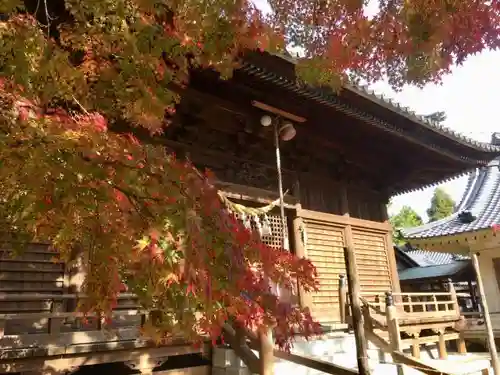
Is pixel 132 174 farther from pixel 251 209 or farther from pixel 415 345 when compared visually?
pixel 415 345

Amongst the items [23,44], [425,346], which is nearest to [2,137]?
[23,44]

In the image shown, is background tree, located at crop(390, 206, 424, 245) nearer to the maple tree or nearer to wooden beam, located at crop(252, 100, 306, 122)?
wooden beam, located at crop(252, 100, 306, 122)

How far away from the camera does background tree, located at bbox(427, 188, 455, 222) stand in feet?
182

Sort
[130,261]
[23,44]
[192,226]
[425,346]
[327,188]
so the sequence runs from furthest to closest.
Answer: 1. [425,346]
2. [327,188]
3. [23,44]
4. [130,261]
5. [192,226]

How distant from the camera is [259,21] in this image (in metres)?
4.62

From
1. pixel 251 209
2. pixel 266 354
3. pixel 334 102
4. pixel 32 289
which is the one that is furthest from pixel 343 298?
pixel 32 289

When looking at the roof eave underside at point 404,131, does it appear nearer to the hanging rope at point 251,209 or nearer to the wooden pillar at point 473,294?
the hanging rope at point 251,209

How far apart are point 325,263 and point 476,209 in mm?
7874

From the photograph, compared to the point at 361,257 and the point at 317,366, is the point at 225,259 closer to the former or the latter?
the point at 317,366

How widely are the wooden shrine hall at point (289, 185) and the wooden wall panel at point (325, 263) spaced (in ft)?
0.08

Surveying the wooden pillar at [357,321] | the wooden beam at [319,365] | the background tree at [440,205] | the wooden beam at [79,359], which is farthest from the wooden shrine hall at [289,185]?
the background tree at [440,205]

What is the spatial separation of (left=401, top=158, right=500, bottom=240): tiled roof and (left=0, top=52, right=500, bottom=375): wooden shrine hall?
8.73 ft

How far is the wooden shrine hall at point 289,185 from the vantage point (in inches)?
229

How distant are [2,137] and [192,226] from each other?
1.20 metres
